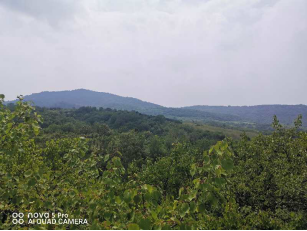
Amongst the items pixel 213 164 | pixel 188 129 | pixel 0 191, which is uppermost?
pixel 213 164

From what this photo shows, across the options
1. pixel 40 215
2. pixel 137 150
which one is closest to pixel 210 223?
pixel 40 215

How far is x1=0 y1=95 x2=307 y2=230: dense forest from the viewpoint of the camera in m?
5.13

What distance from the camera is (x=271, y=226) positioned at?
37.2ft

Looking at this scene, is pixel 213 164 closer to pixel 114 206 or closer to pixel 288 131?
pixel 114 206

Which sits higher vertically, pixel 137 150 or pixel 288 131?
pixel 288 131

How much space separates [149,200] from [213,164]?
1.76 m

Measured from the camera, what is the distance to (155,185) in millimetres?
21297

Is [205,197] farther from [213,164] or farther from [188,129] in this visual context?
[188,129]

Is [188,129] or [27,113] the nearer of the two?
[27,113]

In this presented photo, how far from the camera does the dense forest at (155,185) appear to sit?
5133 mm

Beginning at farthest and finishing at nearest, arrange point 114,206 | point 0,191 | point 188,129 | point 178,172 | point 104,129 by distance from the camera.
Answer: point 188,129 → point 104,129 → point 178,172 → point 0,191 → point 114,206

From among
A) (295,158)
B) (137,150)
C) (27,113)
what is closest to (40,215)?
(27,113)

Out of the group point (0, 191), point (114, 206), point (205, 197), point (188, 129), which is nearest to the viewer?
point (205, 197)

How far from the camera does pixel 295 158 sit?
64.7ft
